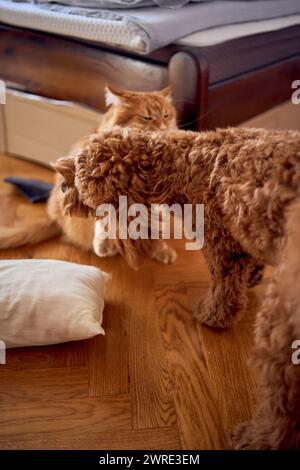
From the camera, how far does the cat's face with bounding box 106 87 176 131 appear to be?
1589 millimetres

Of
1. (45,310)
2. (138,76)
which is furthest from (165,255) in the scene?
(138,76)

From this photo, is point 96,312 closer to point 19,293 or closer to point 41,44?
point 19,293

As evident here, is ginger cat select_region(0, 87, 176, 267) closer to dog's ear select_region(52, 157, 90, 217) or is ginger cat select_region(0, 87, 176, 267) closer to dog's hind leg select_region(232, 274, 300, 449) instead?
dog's ear select_region(52, 157, 90, 217)

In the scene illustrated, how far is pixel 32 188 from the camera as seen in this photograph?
2105mm

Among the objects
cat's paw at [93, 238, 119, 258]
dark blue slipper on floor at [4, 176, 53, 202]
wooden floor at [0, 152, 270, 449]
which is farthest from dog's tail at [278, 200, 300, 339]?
dark blue slipper on floor at [4, 176, 53, 202]

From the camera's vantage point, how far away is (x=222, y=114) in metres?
1.77

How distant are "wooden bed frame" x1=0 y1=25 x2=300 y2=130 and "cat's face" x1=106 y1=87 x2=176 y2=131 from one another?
0.10 metres

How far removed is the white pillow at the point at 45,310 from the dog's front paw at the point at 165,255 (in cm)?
39

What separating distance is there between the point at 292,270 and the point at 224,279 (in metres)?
0.45

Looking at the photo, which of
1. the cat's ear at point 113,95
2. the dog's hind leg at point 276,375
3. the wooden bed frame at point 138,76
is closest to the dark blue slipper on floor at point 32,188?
the wooden bed frame at point 138,76

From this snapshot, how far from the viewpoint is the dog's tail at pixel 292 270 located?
861 mm

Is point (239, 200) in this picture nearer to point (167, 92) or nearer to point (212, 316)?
point (212, 316)

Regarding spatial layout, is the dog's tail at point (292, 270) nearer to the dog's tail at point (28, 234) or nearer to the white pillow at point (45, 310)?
the white pillow at point (45, 310)

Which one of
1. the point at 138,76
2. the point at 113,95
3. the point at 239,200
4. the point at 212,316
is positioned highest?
the point at 138,76
